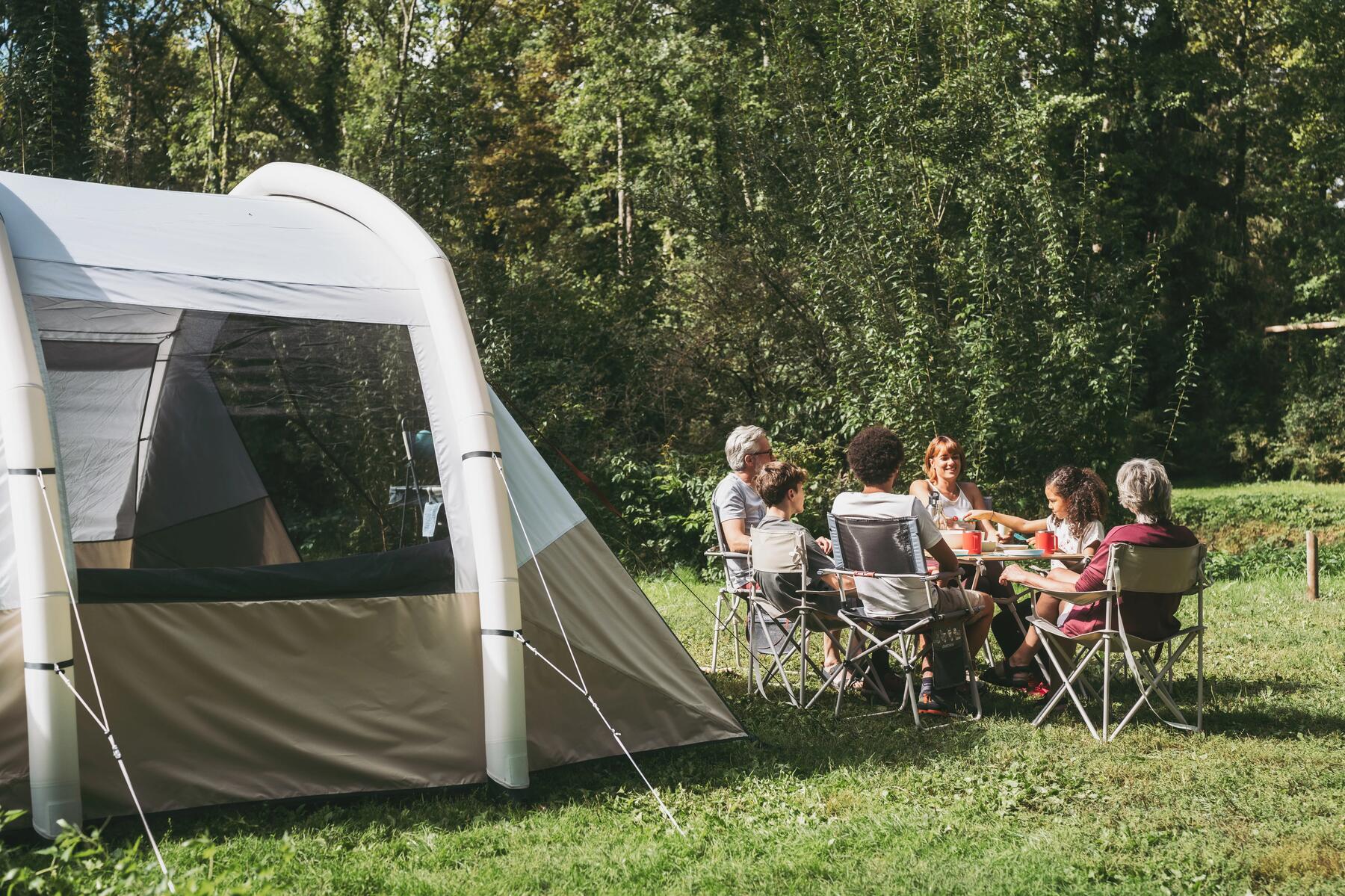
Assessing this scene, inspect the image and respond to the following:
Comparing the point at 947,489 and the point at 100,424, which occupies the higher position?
the point at 100,424

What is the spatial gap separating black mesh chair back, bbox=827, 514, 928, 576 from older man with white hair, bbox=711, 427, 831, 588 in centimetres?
84

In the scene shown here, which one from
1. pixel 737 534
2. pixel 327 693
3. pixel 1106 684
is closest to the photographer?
pixel 327 693

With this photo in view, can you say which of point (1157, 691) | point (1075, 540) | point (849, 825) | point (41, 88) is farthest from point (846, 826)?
point (41, 88)

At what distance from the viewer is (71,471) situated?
5199mm

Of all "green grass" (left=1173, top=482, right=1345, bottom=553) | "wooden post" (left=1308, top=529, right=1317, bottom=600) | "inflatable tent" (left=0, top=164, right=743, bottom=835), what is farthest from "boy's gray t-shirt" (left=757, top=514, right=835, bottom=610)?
"green grass" (left=1173, top=482, right=1345, bottom=553)

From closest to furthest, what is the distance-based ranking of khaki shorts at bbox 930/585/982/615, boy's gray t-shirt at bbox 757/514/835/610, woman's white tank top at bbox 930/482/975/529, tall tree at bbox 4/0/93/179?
1. khaki shorts at bbox 930/585/982/615
2. boy's gray t-shirt at bbox 757/514/835/610
3. woman's white tank top at bbox 930/482/975/529
4. tall tree at bbox 4/0/93/179

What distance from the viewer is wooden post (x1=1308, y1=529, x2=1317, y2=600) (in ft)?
32.0

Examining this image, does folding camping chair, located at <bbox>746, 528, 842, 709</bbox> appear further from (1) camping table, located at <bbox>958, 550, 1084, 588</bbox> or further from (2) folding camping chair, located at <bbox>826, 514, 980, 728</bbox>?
(1) camping table, located at <bbox>958, 550, 1084, 588</bbox>

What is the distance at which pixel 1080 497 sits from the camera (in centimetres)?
603

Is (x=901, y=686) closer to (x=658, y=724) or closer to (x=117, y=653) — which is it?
(x=658, y=724)

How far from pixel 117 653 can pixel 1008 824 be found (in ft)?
10.7

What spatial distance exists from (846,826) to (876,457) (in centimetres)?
219

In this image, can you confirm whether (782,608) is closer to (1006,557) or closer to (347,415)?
(1006,557)

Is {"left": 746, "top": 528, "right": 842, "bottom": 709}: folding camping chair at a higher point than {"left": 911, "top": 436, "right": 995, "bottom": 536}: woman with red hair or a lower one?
lower
